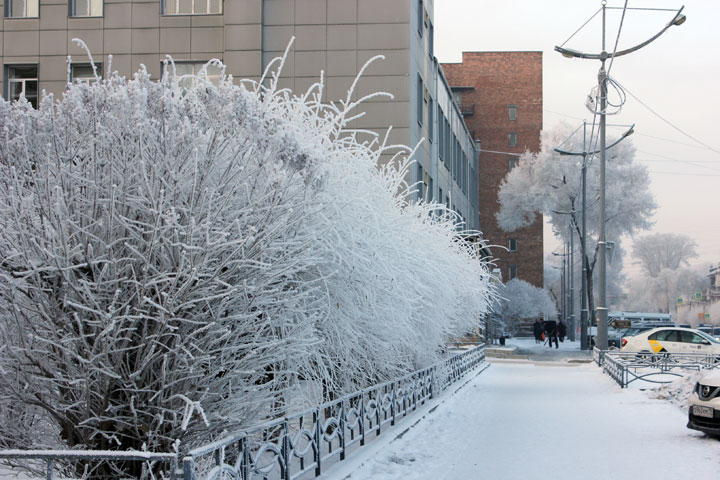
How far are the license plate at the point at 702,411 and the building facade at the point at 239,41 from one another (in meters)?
18.3

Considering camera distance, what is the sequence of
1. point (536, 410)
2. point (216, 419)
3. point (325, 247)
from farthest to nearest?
point (536, 410), point (325, 247), point (216, 419)

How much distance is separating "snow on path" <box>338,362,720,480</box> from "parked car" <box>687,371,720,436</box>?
0.65 ft

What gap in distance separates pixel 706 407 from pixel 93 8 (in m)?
25.2

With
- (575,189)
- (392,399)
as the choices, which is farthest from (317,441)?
(575,189)

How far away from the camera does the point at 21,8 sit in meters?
29.3

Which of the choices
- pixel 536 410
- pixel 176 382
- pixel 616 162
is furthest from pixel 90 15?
pixel 616 162

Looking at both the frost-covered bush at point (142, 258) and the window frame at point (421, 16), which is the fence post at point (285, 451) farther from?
the window frame at point (421, 16)

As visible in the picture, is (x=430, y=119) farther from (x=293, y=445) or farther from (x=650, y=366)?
(x=293, y=445)

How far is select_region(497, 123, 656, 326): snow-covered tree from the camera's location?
208 feet

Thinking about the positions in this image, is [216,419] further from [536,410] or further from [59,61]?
→ [59,61]

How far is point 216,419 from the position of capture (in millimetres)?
6977

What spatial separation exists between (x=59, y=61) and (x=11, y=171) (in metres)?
24.2

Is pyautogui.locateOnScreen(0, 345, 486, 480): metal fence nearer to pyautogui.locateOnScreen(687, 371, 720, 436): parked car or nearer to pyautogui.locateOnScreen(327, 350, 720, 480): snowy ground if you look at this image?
pyautogui.locateOnScreen(327, 350, 720, 480): snowy ground

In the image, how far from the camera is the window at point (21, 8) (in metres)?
28.9
